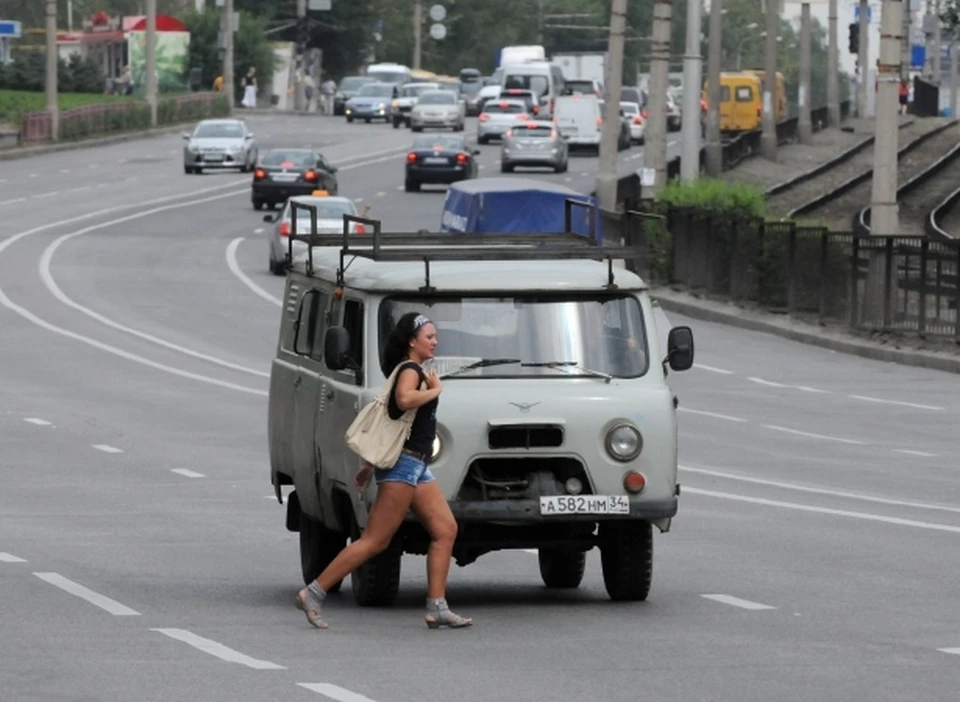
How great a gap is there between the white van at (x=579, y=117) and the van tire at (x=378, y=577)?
75945 mm

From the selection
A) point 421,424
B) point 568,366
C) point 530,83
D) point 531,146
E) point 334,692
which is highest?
point 568,366

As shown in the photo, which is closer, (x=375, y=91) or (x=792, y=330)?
(x=792, y=330)

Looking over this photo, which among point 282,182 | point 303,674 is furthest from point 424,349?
point 282,182

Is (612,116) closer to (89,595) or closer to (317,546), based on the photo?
(317,546)

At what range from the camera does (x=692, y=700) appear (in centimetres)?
945

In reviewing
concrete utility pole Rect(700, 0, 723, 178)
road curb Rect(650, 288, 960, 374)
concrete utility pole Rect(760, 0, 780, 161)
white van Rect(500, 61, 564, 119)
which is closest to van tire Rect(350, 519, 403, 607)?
road curb Rect(650, 288, 960, 374)

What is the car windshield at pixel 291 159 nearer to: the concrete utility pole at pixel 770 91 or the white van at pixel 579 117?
the concrete utility pole at pixel 770 91

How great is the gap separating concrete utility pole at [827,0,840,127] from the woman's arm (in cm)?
8286

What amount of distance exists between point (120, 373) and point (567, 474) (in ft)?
63.6

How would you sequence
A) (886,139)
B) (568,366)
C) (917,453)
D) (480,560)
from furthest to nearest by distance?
(886,139) → (917,453) → (480,560) → (568,366)

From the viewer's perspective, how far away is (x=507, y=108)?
91688 millimetres

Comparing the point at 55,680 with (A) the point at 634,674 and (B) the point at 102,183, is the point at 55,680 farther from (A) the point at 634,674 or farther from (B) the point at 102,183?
(B) the point at 102,183

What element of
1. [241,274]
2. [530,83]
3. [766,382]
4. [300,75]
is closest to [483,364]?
[766,382]

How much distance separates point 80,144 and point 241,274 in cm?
4124
